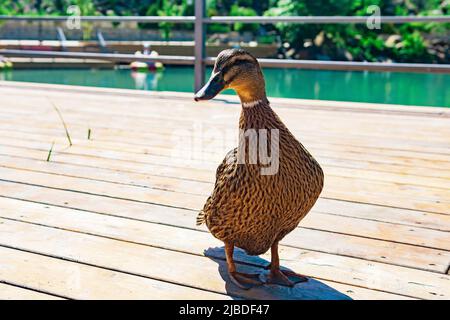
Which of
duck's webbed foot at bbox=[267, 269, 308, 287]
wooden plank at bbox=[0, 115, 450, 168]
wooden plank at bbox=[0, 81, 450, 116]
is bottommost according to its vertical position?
duck's webbed foot at bbox=[267, 269, 308, 287]

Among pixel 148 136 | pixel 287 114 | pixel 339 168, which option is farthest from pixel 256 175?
pixel 287 114

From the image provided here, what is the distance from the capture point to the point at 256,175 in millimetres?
1551

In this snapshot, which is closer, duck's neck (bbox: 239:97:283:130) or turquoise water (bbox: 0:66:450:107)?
duck's neck (bbox: 239:97:283:130)

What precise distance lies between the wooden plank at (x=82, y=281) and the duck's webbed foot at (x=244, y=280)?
0.08 meters

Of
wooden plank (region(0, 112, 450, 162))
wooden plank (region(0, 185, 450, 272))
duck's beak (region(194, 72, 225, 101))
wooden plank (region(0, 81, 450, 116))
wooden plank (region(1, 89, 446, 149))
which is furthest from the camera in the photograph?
wooden plank (region(0, 81, 450, 116))

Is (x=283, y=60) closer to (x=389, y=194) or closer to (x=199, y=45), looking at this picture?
(x=199, y=45)

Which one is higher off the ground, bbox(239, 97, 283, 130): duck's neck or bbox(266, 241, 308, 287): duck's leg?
bbox(239, 97, 283, 130): duck's neck

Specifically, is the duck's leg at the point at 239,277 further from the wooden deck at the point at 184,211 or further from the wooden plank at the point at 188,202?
the wooden plank at the point at 188,202

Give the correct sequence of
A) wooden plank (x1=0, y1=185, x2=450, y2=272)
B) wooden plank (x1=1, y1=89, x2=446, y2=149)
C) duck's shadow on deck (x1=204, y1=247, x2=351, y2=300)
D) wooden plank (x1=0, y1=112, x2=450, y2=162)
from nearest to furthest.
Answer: duck's shadow on deck (x1=204, y1=247, x2=351, y2=300) < wooden plank (x1=0, y1=185, x2=450, y2=272) < wooden plank (x1=0, y1=112, x2=450, y2=162) < wooden plank (x1=1, y1=89, x2=446, y2=149)

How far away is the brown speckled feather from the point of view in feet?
5.11

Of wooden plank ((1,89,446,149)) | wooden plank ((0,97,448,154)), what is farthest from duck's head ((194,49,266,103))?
wooden plank ((1,89,446,149))

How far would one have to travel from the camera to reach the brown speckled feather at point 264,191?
61.3 inches

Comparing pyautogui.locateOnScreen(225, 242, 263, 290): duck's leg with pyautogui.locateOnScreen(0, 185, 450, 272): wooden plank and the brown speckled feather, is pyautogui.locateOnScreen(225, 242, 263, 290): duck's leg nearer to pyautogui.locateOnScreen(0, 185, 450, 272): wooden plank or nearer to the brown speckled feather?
the brown speckled feather
